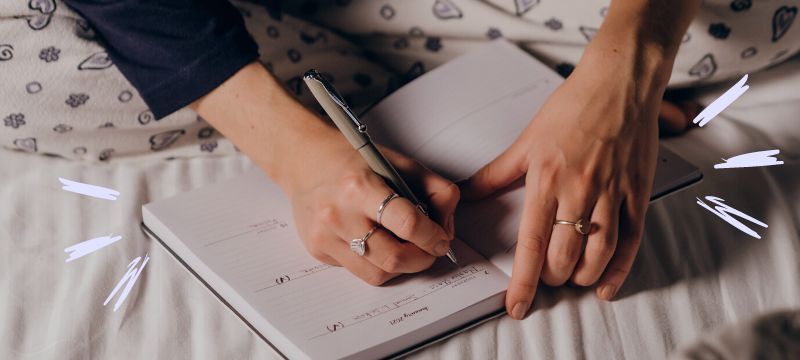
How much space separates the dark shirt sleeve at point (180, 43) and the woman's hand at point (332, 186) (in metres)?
0.02

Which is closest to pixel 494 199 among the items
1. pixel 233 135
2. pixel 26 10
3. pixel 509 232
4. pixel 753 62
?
pixel 509 232

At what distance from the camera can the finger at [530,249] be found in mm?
671

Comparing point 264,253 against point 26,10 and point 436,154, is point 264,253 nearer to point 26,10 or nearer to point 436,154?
point 436,154

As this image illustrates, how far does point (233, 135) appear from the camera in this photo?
0.82 metres

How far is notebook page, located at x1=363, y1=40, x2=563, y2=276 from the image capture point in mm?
747

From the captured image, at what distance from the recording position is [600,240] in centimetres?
68

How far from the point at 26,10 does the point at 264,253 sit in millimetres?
380

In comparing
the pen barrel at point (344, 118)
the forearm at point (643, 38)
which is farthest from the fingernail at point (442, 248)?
the forearm at point (643, 38)
